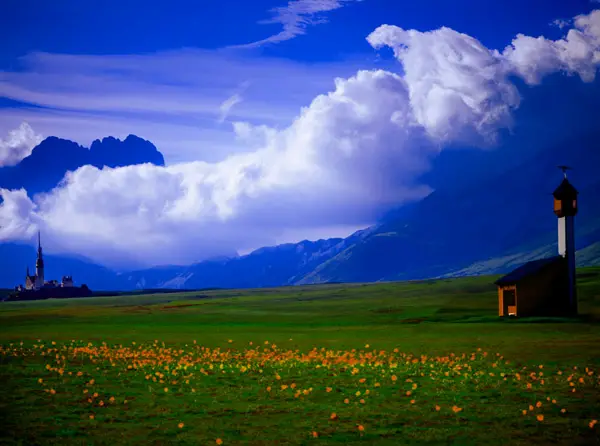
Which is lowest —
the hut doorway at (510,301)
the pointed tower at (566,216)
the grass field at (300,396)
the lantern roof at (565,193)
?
the grass field at (300,396)

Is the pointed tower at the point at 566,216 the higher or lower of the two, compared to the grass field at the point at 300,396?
higher

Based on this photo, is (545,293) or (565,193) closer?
(545,293)

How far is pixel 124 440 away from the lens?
18062 mm

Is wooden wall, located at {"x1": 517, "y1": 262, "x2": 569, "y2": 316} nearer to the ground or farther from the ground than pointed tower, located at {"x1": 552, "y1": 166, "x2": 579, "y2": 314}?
nearer to the ground

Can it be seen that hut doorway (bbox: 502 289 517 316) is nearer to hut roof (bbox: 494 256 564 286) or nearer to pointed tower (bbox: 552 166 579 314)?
hut roof (bbox: 494 256 564 286)

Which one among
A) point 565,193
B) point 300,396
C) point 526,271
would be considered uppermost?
point 565,193

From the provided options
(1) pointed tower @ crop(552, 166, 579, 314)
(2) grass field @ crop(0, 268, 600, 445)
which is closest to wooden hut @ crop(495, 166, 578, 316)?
(1) pointed tower @ crop(552, 166, 579, 314)

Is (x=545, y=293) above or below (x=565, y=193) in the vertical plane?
below

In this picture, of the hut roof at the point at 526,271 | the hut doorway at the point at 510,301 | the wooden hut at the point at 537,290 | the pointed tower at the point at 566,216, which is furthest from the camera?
the pointed tower at the point at 566,216

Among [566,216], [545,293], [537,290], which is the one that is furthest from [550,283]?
[566,216]

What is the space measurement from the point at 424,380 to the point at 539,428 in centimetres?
947

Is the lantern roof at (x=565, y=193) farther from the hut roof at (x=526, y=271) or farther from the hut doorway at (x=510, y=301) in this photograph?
the hut doorway at (x=510, y=301)

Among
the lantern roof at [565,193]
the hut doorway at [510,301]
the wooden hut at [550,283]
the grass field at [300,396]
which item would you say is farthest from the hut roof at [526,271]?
the grass field at [300,396]

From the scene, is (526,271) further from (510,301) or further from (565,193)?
(565,193)
